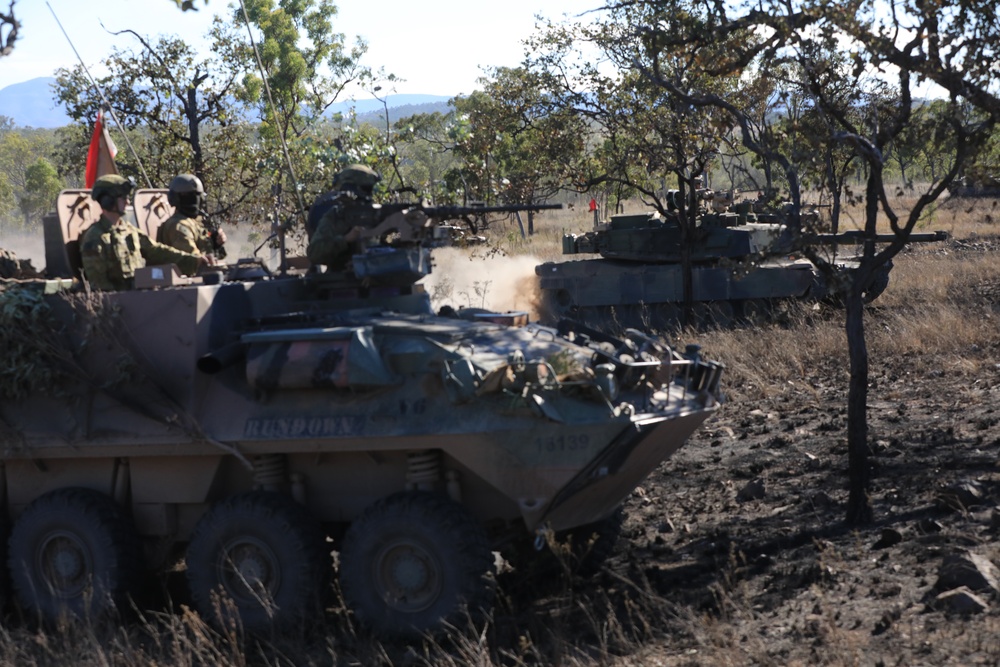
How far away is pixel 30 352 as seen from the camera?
7570 mm

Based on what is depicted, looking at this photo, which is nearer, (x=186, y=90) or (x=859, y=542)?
(x=859, y=542)

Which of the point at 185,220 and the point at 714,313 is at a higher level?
the point at 185,220

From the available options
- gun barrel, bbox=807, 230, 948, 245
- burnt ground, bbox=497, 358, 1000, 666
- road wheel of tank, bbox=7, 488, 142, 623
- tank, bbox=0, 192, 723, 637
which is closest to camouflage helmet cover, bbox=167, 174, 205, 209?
tank, bbox=0, 192, 723, 637

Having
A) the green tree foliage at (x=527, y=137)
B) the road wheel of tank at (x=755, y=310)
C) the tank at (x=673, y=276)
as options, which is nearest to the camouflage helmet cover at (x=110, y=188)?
the green tree foliage at (x=527, y=137)

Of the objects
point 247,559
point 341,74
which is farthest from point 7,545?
point 341,74

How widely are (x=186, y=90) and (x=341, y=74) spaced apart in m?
12.4

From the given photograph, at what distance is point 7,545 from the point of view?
7.99 m

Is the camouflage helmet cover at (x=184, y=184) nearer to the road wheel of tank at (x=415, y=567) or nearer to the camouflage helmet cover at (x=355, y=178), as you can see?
the camouflage helmet cover at (x=355, y=178)

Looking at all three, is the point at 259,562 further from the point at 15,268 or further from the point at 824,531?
the point at 824,531

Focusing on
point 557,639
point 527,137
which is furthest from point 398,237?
point 527,137

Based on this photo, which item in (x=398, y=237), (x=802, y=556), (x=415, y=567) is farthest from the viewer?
(x=398, y=237)

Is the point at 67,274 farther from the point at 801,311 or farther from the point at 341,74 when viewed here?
the point at 341,74

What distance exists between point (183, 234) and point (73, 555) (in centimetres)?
264

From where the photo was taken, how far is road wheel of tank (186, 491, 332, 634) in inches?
276
